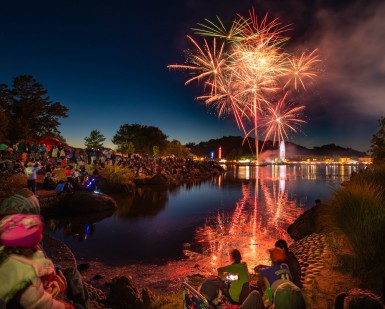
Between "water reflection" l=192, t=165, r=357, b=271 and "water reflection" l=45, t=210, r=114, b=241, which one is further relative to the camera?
"water reflection" l=45, t=210, r=114, b=241

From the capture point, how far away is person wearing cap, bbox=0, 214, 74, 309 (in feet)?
8.44

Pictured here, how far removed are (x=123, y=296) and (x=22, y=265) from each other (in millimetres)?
4010

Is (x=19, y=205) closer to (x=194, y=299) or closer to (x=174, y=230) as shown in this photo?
(x=194, y=299)

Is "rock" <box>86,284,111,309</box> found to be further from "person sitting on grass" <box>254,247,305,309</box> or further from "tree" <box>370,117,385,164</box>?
"tree" <box>370,117,385,164</box>

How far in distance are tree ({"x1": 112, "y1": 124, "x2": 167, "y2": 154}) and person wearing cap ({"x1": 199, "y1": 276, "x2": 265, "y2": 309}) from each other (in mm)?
92389

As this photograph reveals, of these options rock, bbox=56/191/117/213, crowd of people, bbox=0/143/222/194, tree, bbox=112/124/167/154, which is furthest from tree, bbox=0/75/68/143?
tree, bbox=112/124/167/154

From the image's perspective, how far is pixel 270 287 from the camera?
168 inches

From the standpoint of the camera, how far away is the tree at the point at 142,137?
95500 millimetres

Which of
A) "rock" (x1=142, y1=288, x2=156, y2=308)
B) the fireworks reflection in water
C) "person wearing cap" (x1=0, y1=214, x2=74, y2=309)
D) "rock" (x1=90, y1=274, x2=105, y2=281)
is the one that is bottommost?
"rock" (x1=90, y1=274, x2=105, y2=281)

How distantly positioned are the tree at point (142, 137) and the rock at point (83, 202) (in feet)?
250

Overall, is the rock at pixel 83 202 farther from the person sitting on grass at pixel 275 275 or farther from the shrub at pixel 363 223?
the person sitting on grass at pixel 275 275

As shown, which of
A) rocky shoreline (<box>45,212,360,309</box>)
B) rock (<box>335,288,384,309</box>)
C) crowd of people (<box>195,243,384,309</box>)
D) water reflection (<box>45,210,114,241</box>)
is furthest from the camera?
water reflection (<box>45,210,114,241</box>)

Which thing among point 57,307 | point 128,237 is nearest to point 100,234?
point 128,237

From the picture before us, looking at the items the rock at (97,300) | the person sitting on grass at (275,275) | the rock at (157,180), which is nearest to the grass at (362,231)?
the person sitting on grass at (275,275)
